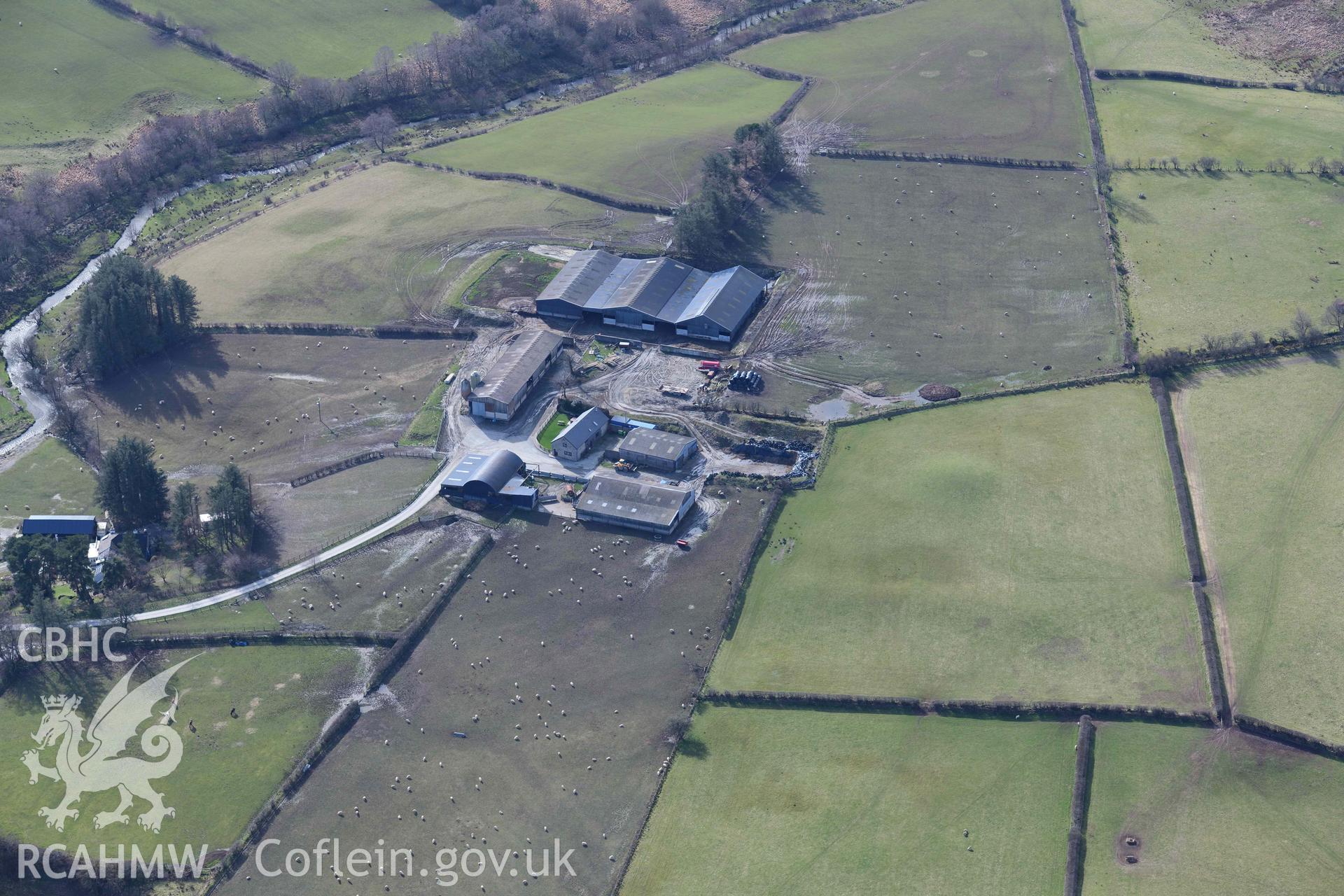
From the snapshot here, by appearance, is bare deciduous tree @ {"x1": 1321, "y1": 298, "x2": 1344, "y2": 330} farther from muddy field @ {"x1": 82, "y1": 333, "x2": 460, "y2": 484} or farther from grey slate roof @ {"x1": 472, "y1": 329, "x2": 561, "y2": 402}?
muddy field @ {"x1": 82, "y1": 333, "x2": 460, "y2": 484}

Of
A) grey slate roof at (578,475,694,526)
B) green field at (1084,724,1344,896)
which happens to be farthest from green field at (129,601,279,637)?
green field at (1084,724,1344,896)

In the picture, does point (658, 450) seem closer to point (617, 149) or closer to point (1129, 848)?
point (1129, 848)

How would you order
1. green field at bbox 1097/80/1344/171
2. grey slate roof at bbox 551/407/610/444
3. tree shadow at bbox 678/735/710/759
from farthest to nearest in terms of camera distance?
green field at bbox 1097/80/1344/171
grey slate roof at bbox 551/407/610/444
tree shadow at bbox 678/735/710/759

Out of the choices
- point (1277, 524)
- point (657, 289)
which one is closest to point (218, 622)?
point (657, 289)

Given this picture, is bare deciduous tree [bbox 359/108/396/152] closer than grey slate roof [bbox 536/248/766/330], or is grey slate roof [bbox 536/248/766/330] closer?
grey slate roof [bbox 536/248/766/330]

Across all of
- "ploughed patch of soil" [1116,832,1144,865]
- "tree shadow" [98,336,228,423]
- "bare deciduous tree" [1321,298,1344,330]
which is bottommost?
"ploughed patch of soil" [1116,832,1144,865]

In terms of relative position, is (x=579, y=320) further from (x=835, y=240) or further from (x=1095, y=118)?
(x=1095, y=118)
